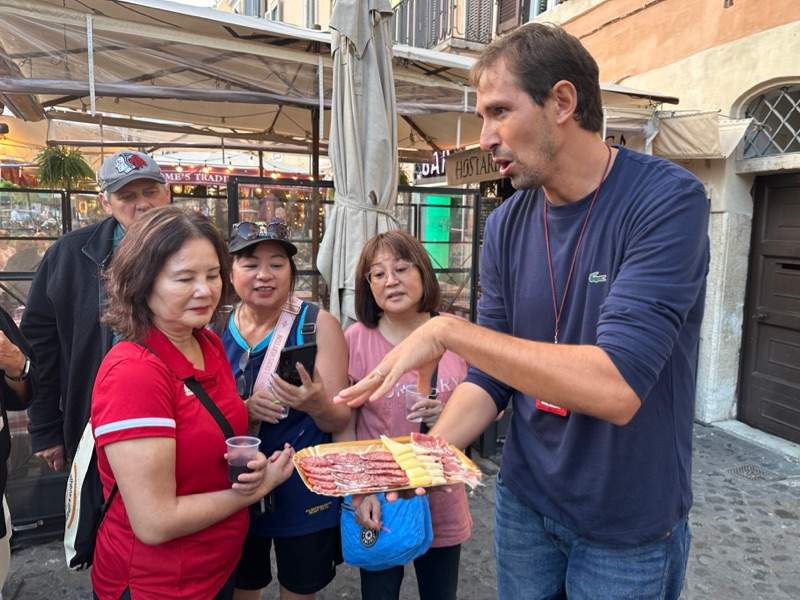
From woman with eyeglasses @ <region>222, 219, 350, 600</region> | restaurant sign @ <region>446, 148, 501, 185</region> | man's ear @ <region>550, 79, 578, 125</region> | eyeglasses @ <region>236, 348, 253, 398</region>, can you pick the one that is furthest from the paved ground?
restaurant sign @ <region>446, 148, 501, 185</region>

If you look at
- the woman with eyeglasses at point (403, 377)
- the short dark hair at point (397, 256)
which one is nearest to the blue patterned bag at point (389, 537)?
the woman with eyeglasses at point (403, 377)

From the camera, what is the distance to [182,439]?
167 cm

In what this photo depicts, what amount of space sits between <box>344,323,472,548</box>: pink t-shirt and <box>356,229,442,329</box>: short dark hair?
233 mm

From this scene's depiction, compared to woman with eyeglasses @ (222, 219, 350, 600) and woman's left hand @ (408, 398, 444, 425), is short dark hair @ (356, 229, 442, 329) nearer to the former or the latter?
woman with eyeglasses @ (222, 219, 350, 600)

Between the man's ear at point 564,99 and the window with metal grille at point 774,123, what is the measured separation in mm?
5158

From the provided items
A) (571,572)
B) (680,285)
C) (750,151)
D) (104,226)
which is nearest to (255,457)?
(571,572)

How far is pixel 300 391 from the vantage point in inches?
81.0

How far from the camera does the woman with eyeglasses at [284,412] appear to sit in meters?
2.28

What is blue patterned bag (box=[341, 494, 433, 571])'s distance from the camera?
215 centimetres

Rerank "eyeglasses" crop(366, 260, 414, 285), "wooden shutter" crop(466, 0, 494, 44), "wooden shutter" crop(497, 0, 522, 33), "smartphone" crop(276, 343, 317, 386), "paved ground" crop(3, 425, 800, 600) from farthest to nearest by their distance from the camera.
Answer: "wooden shutter" crop(466, 0, 494, 44) < "wooden shutter" crop(497, 0, 522, 33) < "paved ground" crop(3, 425, 800, 600) < "eyeglasses" crop(366, 260, 414, 285) < "smartphone" crop(276, 343, 317, 386)

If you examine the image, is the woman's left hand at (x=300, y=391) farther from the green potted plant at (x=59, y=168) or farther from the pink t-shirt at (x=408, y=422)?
the green potted plant at (x=59, y=168)

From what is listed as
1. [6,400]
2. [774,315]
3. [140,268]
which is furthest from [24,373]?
[774,315]

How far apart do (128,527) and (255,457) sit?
429 millimetres

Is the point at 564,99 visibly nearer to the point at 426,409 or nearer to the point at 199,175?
the point at 426,409
